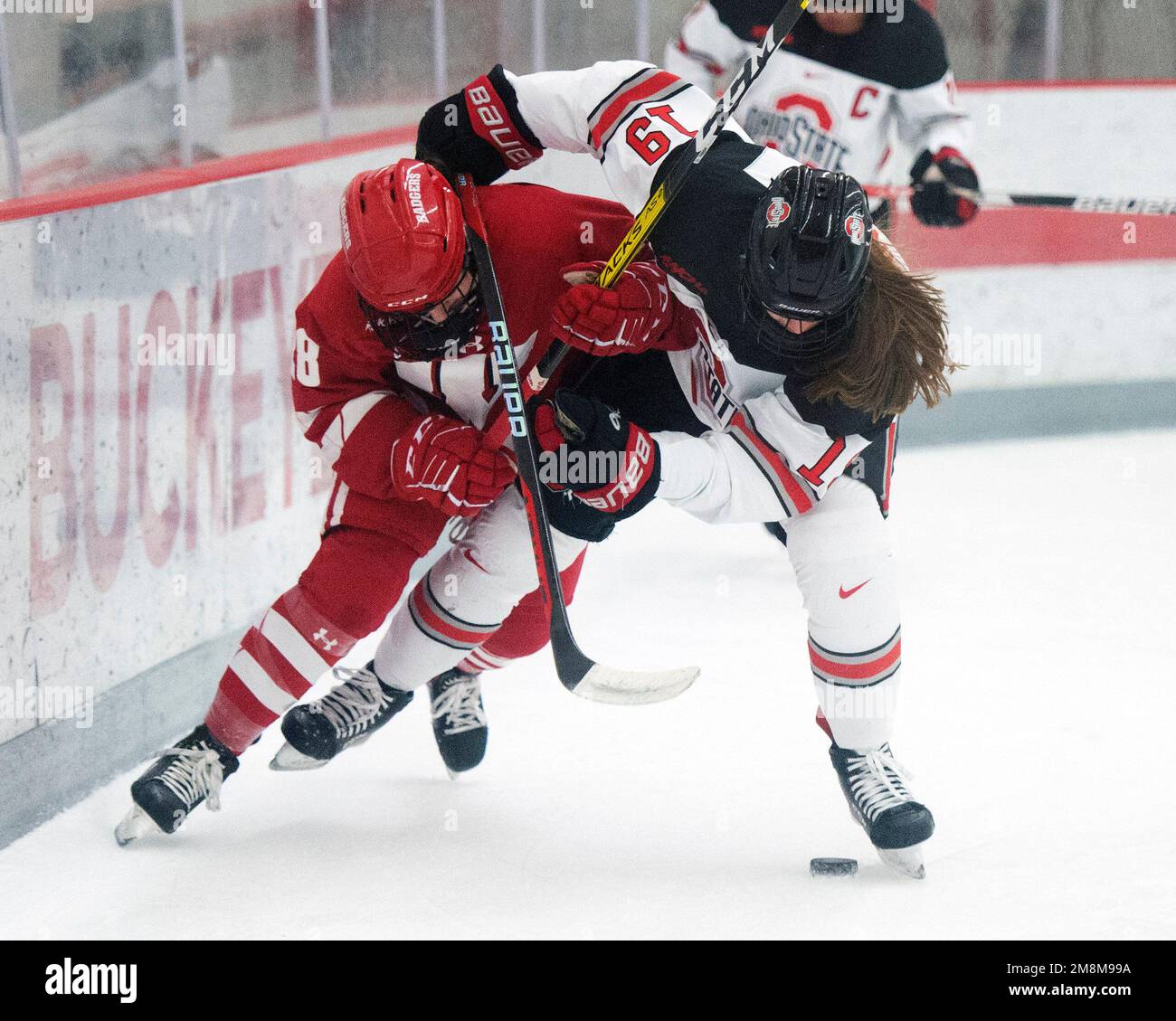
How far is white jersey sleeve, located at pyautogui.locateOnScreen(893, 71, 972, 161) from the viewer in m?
3.41

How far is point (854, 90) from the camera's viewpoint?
11.1 ft

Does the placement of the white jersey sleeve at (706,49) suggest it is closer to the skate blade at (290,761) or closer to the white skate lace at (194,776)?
the skate blade at (290,761)

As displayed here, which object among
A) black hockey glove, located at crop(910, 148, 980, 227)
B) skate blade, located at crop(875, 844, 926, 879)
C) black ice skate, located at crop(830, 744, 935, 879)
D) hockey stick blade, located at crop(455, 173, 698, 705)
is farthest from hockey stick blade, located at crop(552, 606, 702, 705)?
black hockey glove, located at crop(910, 148, 980, 227)

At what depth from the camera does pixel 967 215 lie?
11.4ft

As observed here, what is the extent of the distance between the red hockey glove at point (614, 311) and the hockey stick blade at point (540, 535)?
78mm

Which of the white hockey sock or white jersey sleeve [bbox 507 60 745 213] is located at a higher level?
white jersey sleeve [bbox 507 60 745 213]

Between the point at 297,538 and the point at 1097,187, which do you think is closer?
the point at 297,538

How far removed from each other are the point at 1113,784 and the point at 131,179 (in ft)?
5.84

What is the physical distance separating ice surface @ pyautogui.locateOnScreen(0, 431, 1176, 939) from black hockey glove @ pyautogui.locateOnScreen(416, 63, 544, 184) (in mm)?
938

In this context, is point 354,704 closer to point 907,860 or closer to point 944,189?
point 907,860

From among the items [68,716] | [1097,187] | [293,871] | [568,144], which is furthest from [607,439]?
[1097,187]

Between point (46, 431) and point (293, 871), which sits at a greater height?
point (46, 431)

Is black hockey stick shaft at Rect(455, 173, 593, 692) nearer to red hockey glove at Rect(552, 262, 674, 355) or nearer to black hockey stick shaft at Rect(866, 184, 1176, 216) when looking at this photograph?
red hockey glove at Rect(552, 262, 674, 355)
